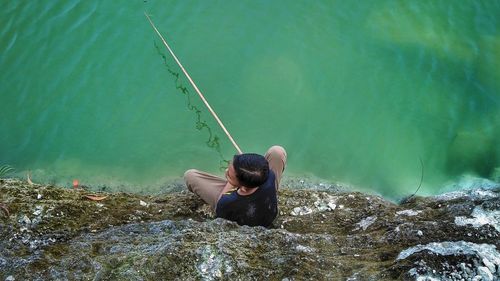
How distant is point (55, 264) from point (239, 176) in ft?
3.86

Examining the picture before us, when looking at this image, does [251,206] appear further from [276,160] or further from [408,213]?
[408,213]

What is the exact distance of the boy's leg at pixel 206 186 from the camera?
3.73 m

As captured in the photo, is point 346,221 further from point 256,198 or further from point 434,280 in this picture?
point 434,280

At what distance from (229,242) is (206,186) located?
92cm

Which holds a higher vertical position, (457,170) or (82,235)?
(82,235)

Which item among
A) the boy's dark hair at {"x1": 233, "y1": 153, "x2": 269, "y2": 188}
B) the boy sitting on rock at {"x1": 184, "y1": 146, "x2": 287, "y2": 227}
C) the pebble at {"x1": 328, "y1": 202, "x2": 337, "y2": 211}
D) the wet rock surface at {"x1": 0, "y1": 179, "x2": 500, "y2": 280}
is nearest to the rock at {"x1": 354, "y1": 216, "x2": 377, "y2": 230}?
the wet rock surface at {"x1": 0, "y1": 179, "x2": 500, "y2": 280}

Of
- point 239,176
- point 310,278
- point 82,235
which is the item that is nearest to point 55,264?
point 82,235

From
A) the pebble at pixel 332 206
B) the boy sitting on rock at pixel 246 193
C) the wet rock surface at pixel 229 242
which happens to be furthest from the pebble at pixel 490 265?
the pebble at pixel 332 206

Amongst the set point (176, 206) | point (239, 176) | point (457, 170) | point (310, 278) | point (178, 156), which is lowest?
point (457, 170)

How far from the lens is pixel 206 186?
12.5 ft

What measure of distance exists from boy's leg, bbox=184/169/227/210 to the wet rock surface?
0.15 m

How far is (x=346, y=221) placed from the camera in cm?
381

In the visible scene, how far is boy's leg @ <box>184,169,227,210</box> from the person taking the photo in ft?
12.2

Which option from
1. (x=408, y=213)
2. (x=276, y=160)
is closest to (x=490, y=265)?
(x=408, y=213)
